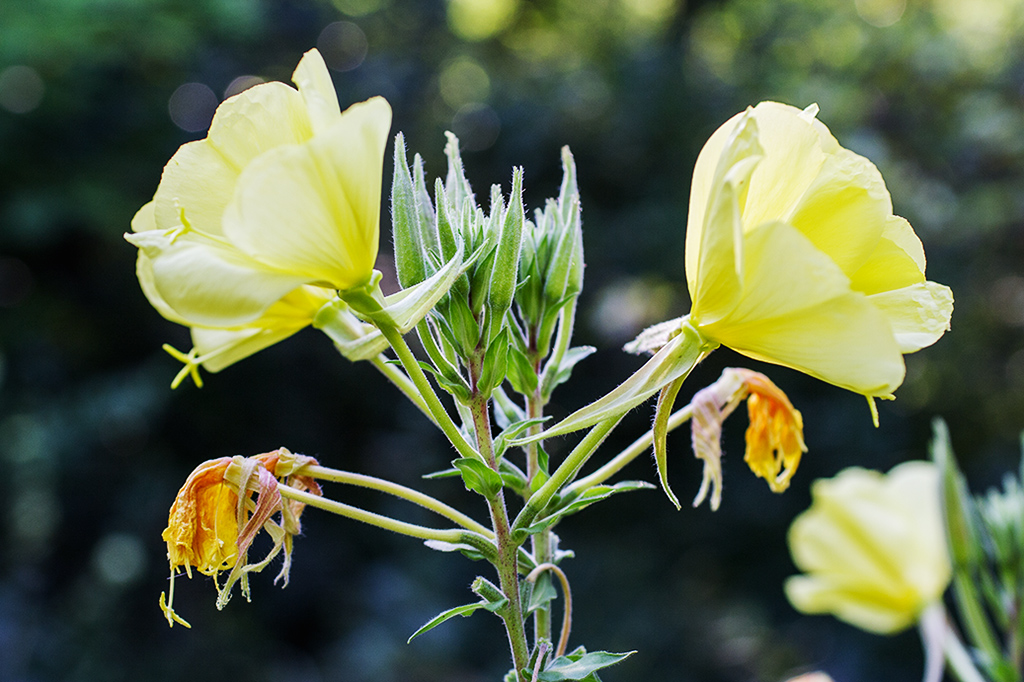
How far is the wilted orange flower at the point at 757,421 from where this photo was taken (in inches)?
34.1

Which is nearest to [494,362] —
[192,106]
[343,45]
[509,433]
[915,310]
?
[509,433]

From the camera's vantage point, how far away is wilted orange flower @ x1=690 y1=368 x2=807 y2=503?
0.87 meters

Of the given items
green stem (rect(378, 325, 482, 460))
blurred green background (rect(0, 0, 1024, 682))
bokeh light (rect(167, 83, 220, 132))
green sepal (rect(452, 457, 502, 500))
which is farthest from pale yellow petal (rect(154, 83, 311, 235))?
bokeh light (rect(167, 83, 220, 132))

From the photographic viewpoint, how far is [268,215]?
0.60 metres

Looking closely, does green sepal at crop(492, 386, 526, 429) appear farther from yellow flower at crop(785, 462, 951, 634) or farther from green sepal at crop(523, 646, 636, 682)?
yellow flower at crop(785, 462, 951, 634)

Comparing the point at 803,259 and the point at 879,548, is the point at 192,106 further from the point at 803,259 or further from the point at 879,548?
the point at 803,259

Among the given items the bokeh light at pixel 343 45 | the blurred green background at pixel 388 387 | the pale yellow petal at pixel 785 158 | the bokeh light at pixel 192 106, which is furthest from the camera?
the bokeh light at pixel 343 45

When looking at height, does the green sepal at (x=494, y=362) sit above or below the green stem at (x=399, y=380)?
above

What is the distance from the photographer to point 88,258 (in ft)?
14.6

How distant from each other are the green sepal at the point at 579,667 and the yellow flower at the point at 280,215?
14.1 inches

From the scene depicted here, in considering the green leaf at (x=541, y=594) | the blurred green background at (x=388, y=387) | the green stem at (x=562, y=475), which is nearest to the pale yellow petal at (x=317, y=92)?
the green stem at (x=562, y=475)

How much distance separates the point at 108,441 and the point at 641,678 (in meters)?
2.89

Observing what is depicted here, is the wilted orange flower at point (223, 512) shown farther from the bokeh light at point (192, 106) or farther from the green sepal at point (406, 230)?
the bokeh light at point (192, 106)

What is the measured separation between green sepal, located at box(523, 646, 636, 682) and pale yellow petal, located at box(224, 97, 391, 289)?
1.18 feet
